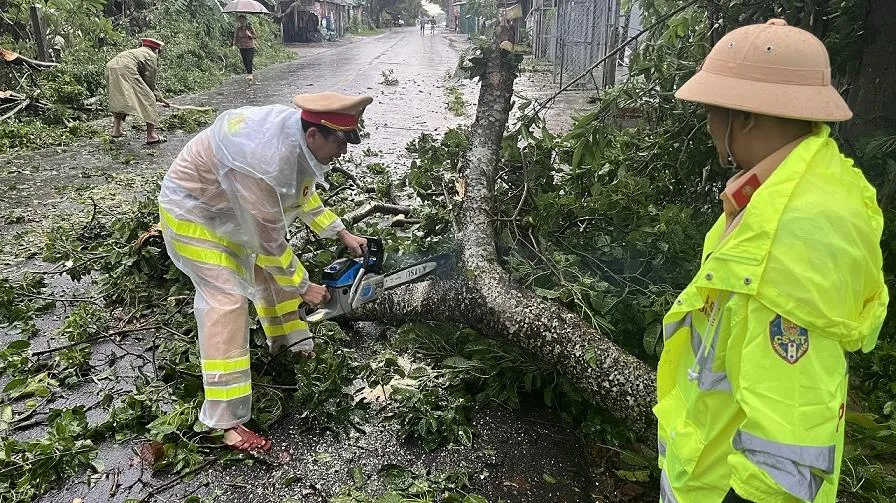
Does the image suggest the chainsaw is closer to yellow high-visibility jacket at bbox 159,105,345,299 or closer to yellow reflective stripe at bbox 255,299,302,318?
yellow reflective stripe at bbox 255,299,302,318

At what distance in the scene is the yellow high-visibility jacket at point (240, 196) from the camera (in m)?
2.69

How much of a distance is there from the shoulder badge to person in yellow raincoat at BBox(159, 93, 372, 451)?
2.02m

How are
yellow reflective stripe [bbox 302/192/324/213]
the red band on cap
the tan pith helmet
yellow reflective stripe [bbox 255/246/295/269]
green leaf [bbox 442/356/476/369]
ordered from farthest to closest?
yellow reflective stripe [bbox 302/192/324/213] < green leaf [bbox 442/356/476/369] < yellow reflective stripe [bbox 255/246/295/269] < the red band on cap < the tan pith helmet

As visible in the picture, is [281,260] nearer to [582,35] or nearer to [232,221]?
[232,221]

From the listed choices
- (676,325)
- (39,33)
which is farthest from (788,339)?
(39,33)

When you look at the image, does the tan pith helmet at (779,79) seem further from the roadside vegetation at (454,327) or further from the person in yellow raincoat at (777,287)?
the roadside vegetation at (454,327)

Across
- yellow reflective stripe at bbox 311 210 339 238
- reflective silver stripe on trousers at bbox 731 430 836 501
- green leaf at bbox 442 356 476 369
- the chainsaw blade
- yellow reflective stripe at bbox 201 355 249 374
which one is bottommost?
green leaf at bbox 442 356 476 369

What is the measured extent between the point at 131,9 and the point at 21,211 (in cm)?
1416

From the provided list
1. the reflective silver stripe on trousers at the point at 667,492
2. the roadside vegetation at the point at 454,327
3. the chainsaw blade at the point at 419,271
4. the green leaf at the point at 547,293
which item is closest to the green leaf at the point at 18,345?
the roadside vegetation at the point at 454,327

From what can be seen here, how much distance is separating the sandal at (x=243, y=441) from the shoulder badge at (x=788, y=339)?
236cm

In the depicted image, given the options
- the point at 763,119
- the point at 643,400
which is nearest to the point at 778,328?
the point at 763,119

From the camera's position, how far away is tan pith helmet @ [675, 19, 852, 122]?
3.94 ft

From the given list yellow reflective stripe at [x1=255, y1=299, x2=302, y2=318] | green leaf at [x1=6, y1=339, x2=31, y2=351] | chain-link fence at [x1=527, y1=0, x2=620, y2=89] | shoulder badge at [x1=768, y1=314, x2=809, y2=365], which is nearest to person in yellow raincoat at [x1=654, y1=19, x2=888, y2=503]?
shoulder badge at [x1=768, y1=314, x2=809, y2=365]

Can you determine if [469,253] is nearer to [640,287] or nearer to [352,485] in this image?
[640,287]
